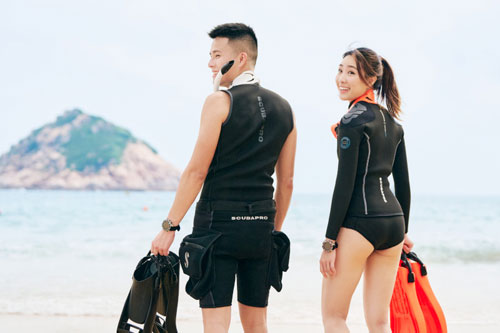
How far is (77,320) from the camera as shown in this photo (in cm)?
507

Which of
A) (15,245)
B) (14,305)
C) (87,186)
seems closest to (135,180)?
(87,186)

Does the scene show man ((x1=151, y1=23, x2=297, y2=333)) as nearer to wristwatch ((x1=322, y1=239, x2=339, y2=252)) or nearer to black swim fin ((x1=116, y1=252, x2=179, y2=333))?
black swim fin ((x1=116, y1=252, x2=179, y2=333))

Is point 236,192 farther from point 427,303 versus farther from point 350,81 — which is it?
point 427,303

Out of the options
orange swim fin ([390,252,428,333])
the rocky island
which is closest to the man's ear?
orange swim fin ([390,252,428,333])

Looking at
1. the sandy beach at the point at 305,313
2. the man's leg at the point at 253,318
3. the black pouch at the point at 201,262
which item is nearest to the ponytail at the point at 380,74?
the black pouch at the point at 201,262

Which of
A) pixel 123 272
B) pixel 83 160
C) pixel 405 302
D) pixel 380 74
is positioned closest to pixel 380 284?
pixel 405 302

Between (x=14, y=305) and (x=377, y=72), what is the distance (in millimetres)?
5559

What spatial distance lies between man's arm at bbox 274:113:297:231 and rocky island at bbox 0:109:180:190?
4037 inches

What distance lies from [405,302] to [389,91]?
118 cm

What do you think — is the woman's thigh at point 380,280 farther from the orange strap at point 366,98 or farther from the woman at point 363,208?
the orange strap at point 366,98

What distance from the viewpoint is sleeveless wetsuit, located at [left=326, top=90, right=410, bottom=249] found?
2.52 m

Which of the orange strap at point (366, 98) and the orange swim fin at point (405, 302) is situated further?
the orange swim fin at point (405, 302)

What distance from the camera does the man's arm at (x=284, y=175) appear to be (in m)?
2.75

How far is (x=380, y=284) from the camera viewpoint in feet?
8.86
